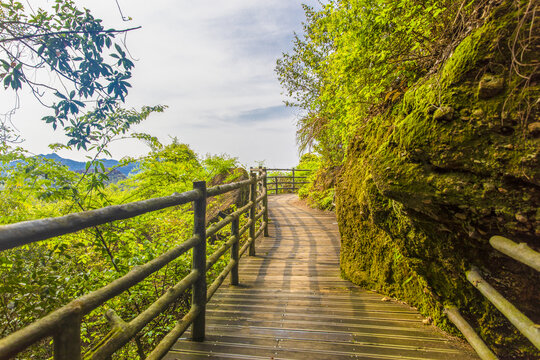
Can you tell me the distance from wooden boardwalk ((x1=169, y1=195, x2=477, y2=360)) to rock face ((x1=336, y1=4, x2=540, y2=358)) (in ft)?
1.01

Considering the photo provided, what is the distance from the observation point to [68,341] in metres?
0.88

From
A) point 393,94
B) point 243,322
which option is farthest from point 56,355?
point 393,94

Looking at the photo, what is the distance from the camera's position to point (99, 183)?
2.43 meters

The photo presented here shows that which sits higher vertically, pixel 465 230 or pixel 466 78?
pixel 466 78

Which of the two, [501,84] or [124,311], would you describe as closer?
[501,84]

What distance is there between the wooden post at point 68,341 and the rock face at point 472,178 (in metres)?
1.64

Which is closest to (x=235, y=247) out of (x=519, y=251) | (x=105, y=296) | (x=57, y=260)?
(x=57, y=260)

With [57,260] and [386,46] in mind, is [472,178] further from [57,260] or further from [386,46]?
[57,260]

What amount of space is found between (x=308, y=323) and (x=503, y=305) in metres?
1.34

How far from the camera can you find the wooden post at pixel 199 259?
1.93 meters

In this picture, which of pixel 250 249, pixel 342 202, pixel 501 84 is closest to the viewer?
pixel 501 84

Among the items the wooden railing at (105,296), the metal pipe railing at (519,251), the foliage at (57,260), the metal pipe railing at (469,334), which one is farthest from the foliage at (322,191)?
the metal pipe railing at (519,251)

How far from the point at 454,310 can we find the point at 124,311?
3.10 metres

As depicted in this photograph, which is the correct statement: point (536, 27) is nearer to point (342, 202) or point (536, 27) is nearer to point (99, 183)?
point (342, 202)
